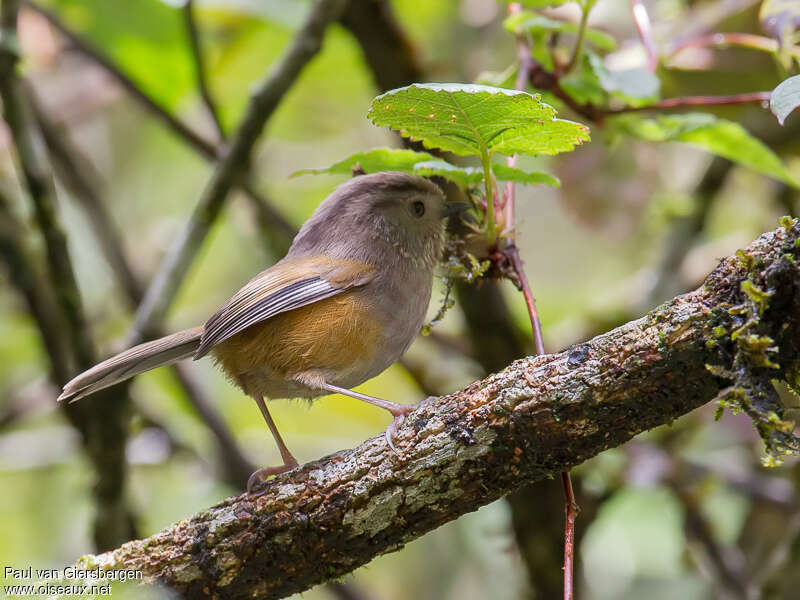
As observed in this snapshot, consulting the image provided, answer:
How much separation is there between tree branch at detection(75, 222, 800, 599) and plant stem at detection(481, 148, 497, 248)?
504 mm

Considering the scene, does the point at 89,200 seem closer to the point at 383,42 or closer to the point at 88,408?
the point at 88,408

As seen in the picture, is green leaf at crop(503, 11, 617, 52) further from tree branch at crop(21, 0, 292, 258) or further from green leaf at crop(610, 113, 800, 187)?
tree branch at crop(21, 0, 292, 258)

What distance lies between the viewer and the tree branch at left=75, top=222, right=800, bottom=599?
1.88m

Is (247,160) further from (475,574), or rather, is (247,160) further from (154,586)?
(475,574)

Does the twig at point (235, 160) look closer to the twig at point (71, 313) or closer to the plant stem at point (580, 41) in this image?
the twig at point (71, 313)

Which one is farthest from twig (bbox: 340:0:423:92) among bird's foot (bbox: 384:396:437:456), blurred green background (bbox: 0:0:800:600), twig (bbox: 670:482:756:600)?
twig (bbox: 670:482:756:600)

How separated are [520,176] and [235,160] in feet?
6.14

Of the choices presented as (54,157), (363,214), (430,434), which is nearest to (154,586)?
(430,434)

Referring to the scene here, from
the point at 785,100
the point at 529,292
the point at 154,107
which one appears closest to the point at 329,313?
the point at 529,292

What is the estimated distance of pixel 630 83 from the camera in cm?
281

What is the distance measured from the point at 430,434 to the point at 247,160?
2.24 metres

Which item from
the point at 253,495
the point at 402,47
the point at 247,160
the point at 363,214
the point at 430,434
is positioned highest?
the point at 402,47

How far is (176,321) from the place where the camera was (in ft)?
21.1

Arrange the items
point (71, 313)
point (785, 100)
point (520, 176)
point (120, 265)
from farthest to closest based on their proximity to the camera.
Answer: point (120, 265), point (71, 313), point (520, 176), point (785, 100)
